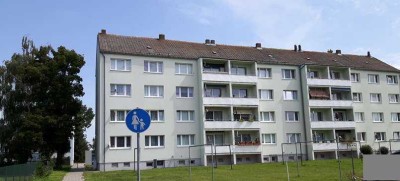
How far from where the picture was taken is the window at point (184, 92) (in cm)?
4600

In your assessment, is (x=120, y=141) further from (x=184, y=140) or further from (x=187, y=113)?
(x=187, y=113)

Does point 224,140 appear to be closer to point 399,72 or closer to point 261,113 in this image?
point 261,113

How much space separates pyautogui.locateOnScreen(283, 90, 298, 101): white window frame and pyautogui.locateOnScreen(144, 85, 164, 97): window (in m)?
15.7

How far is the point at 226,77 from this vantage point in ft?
156

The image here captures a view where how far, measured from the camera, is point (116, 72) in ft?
142

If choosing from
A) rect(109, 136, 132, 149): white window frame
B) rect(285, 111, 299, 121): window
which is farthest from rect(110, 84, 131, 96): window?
rect(285, 111, 299, 121): window

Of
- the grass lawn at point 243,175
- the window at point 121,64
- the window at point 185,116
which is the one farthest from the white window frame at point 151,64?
the grass lawn at point 243,175

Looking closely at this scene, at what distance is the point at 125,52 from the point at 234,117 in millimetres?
13990

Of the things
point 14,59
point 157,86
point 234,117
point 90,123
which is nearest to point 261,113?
point 234,117

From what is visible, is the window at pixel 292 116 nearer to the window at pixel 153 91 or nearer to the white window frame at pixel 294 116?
the white window frame at pixel 294 116

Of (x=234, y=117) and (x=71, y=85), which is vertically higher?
(x=71, y=85)

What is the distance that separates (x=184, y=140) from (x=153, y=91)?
6.15m

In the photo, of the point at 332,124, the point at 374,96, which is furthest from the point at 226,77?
the point at 374,96

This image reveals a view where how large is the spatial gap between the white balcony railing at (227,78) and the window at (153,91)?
4.77 m
